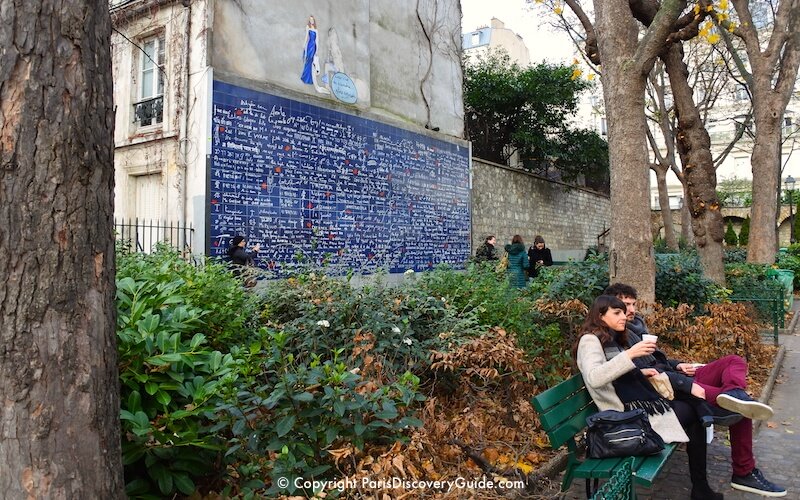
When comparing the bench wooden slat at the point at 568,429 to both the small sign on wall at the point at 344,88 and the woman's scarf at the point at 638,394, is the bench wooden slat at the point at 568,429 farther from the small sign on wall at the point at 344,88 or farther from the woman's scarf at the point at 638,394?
the small sign on wall at the point at 344,88

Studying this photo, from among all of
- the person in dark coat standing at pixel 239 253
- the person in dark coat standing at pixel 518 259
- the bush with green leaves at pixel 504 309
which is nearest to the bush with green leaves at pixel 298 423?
the bush with green leaves at pixel 504 309

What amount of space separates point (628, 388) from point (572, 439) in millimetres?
560

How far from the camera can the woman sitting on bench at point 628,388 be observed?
372 cm

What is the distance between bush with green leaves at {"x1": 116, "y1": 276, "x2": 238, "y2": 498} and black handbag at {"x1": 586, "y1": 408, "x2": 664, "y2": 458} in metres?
2.17

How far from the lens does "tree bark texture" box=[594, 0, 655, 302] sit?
6.67 m

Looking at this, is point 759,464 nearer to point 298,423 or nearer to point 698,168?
point 298,423

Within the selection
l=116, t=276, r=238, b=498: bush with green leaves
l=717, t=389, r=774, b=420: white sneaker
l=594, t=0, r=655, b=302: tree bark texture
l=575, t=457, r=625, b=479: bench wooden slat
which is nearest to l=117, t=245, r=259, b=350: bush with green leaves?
l=116, t=276, r=238, b=498: bush with green leaves


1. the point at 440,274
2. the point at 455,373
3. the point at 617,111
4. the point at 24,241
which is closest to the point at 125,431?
the point at 24,241

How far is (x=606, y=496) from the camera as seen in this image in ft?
7.98

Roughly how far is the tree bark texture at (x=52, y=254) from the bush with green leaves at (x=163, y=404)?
629 mm

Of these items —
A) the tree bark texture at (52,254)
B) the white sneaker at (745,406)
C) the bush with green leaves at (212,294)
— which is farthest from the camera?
the bush with green leaves at (212,294)

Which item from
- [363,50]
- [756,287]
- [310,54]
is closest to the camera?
[756,287]

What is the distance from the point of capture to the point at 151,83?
1067cm

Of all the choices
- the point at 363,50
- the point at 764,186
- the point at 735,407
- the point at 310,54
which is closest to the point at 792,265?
the point at 764,186
